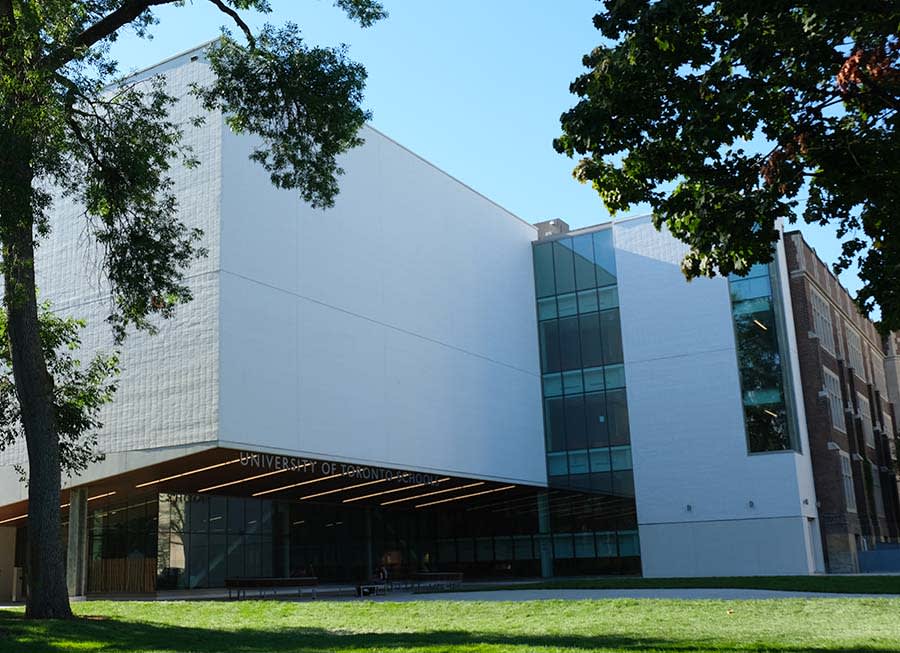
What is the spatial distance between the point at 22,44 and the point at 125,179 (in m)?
3.88

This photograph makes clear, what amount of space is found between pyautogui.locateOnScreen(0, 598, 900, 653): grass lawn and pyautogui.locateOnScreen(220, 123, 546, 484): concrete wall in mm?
Answer: 8540

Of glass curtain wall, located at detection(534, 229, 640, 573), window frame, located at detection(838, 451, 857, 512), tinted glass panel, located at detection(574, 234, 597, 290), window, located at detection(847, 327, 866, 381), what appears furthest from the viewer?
window, located at detection(847, 327, 866, 381)

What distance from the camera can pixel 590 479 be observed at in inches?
1615

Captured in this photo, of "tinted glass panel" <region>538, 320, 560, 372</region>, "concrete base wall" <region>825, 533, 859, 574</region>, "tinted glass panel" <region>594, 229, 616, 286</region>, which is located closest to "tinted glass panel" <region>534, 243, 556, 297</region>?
"tinted glass panel" <region>538, 320, 560, 372</region>

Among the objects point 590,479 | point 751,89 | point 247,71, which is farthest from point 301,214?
point 751,89

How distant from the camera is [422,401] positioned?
34.8m

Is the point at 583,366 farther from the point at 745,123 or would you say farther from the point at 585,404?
the point at 745,123

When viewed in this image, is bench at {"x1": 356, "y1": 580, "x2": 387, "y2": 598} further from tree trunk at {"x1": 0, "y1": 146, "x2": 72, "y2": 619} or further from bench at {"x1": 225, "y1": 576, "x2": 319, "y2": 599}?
tree trunk at {"x1": 0, "y1": 146, "x2": 72, "y2": 619}

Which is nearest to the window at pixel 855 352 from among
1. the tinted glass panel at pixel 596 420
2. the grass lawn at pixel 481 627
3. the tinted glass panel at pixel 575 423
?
the tinted glass panel at pixel 596 420

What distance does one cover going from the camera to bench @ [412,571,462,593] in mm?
31270

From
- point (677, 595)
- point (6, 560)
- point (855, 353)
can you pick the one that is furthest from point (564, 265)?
point (6, 560)

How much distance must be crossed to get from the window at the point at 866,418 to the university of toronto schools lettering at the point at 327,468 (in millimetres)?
25626

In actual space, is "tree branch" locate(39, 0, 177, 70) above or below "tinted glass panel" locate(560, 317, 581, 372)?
above

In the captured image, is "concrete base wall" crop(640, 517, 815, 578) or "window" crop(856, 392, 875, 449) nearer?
"concrete base wall" crop(640, 517, 815, 578)
